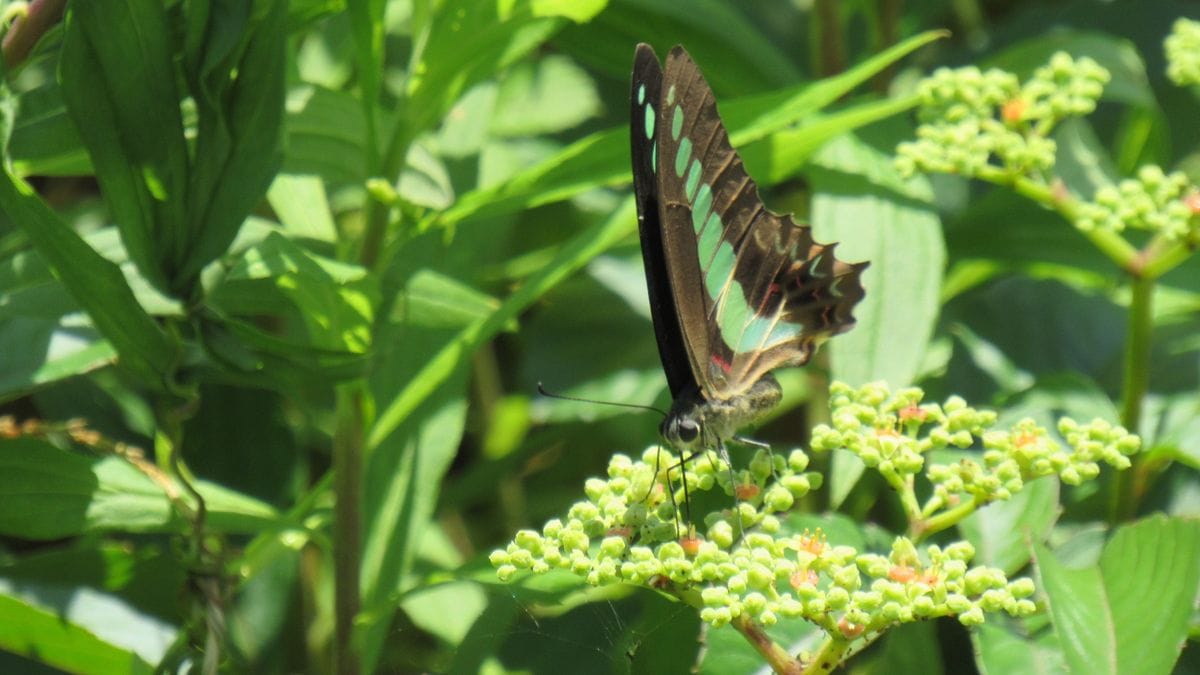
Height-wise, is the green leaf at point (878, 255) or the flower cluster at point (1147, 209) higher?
the flower cluster at point (1147, 209)

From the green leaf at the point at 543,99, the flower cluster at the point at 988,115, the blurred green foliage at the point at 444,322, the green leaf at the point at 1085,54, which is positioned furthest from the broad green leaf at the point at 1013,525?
the green leaf at the point at 543,99

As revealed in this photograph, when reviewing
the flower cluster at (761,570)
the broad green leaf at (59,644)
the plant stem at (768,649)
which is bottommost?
the broad green leaf at (59,644)

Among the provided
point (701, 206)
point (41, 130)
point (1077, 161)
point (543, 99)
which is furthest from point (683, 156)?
point (543, 99)

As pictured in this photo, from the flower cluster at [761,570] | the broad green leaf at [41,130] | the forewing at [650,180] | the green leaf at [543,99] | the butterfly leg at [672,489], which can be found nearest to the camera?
the flower cluster at [761,570]

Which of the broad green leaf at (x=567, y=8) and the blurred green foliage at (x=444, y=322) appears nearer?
the blurred green foliage at (x=444, y=322)

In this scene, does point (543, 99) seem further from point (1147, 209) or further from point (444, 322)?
point (1147, 209)

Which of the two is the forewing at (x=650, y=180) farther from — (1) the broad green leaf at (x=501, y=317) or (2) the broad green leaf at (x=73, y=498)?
(2) the broad green leaf at (x=73, y=498)
